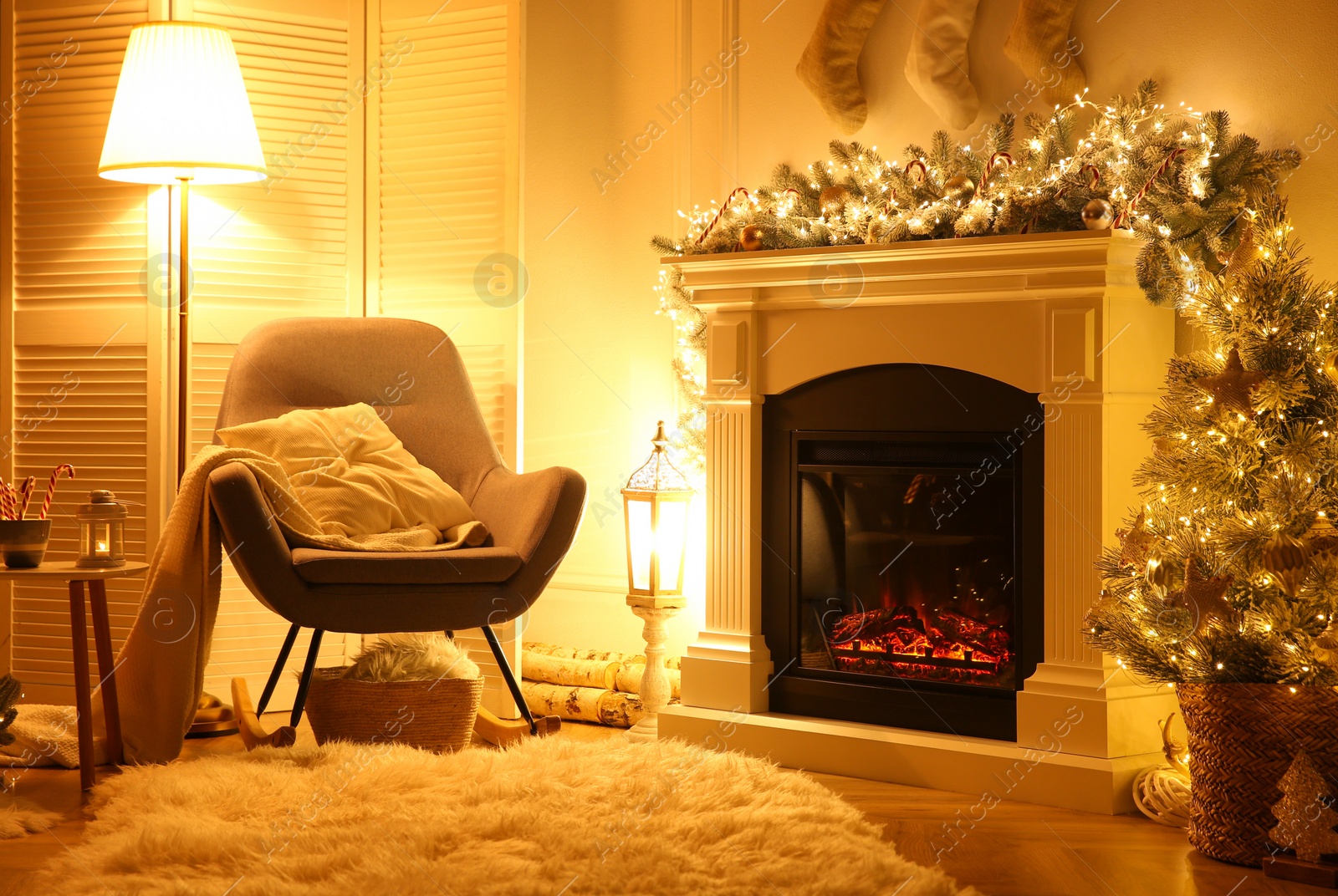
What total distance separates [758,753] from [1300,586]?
1356 millimetres

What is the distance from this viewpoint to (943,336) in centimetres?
302

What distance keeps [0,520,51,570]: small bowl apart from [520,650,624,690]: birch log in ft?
4.72

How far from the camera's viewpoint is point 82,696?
9.05 feet

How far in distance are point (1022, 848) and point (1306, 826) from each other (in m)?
0.49

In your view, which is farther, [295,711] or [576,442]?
[576,442]

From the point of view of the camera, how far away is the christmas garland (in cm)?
276

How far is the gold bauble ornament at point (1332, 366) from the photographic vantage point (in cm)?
240

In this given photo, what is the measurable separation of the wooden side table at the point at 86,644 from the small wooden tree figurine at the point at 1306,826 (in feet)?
7.77

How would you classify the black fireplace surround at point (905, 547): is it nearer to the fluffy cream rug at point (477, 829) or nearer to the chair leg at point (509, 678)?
the fluffy cream rug at point (477, 829)

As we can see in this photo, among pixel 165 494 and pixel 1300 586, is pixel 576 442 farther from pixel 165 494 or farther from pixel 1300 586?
pixel 1300 586

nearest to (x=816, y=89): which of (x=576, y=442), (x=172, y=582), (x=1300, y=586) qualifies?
(x=576, y=442)

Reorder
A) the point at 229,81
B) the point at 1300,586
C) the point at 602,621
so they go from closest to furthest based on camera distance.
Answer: the point at 1300,586 → the point at 229,81 → the point at 602,621

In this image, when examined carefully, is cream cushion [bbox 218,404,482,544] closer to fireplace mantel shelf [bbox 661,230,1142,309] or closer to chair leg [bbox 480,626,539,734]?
chair leg [bbox 480,626,539,734]

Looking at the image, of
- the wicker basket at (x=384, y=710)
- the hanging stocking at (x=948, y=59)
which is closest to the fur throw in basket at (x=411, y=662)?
the wicker basket at (x=384, y=710)
